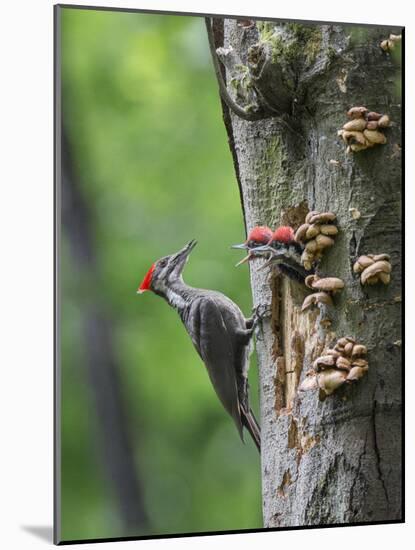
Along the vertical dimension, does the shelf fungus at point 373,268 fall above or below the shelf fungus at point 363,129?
below

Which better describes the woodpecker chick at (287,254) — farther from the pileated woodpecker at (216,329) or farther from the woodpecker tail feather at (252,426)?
the woodpecker tail feather at (252,426)

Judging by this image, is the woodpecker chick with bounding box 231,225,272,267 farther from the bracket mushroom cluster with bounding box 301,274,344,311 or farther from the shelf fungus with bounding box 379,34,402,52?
the shelf fungus with bounding box 379,34,402,52

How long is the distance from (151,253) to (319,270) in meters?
0.58

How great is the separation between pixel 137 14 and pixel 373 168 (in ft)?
3.17

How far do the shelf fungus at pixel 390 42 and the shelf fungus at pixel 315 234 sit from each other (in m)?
0.63

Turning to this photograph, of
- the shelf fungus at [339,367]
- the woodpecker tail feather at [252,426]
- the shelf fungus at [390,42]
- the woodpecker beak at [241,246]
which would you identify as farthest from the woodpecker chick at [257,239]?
the shelf fungus at [390,42]

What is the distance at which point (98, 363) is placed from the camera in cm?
363

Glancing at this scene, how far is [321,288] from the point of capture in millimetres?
3797

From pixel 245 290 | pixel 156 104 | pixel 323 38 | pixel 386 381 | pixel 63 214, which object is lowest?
pixel 386 381

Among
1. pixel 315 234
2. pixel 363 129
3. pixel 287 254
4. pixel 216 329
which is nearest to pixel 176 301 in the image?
pixel 216 329

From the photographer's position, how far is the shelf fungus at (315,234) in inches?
150

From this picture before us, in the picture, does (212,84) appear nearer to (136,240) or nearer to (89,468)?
(136,240)

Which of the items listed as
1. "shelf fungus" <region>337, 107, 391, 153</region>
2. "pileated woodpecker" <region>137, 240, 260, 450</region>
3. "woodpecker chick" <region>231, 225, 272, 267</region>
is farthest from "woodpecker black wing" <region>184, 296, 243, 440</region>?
"shelf fungus" <region>337, 107, 391, 153</region>

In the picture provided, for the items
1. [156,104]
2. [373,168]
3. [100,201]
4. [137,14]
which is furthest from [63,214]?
[373,168]
